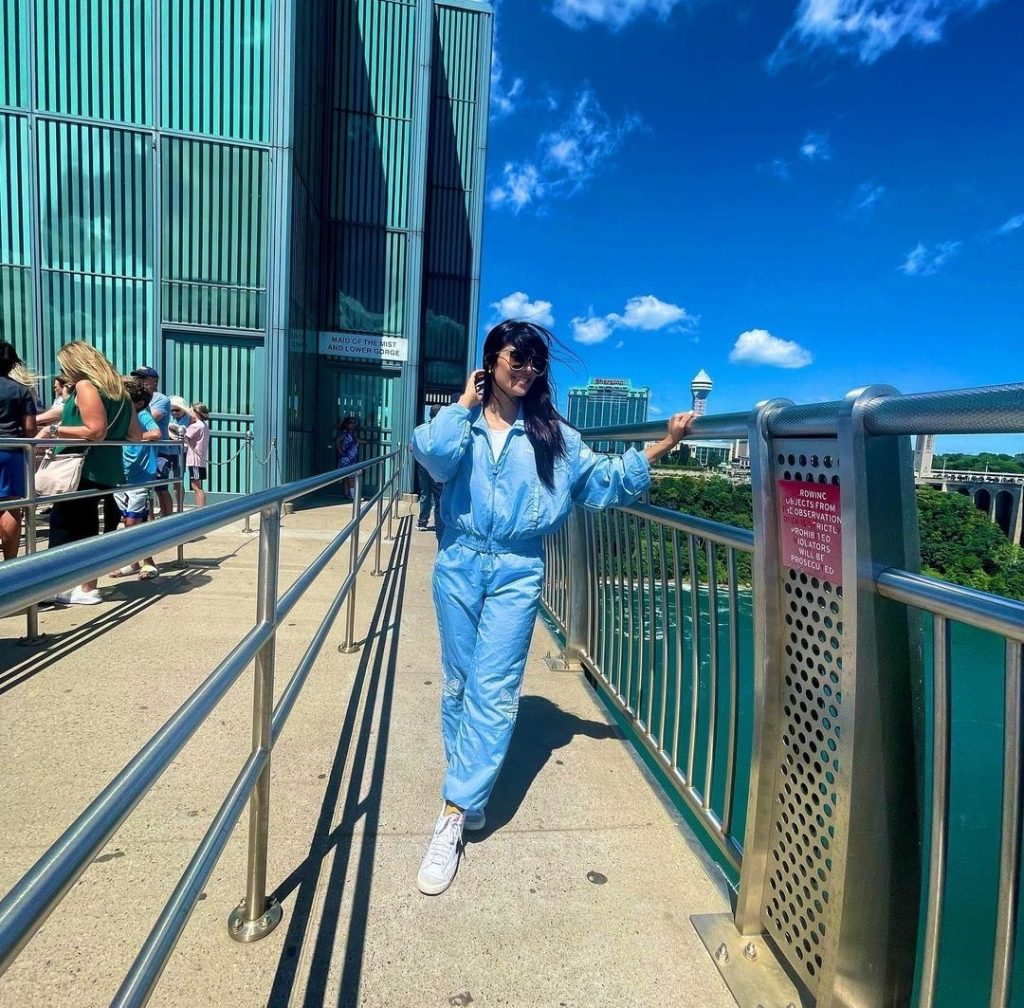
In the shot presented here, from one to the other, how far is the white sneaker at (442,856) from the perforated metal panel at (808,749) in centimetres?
95

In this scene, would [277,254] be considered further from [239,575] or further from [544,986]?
[544,986]

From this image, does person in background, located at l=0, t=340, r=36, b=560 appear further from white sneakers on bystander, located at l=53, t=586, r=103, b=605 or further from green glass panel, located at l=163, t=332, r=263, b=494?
green glass panel, located at l=163, t=332, r=263, b=494

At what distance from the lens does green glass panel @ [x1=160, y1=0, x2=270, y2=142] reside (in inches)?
362

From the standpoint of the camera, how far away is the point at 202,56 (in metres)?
9.25

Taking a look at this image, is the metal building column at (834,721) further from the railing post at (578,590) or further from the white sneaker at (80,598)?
the white sneaker at (80,598)

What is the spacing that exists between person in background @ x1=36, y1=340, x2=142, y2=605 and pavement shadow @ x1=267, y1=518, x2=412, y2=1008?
2.36 m

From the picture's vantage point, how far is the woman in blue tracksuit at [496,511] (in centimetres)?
213

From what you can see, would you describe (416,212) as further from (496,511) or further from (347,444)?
(496,511)

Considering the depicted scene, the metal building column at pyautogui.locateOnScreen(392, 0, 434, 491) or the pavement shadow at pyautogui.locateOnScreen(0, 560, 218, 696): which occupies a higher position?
the metal building column at pyautogui.locateOnScreen(392, 0, 434, 491)

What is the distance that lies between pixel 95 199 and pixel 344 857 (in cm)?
1071

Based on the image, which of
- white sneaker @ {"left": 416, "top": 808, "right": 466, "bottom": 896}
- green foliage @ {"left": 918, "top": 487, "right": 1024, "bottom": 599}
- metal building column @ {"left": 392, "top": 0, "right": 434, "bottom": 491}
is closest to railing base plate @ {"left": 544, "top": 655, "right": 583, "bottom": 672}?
white sneaker @ {"left": 416, "top": 808, "right": 466, "bottom": 896}

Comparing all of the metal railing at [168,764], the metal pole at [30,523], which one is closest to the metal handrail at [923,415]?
the metal railing at [168,764]

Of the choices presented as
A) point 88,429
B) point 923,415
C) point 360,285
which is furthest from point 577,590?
point 360,285

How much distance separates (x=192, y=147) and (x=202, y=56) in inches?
49.9
